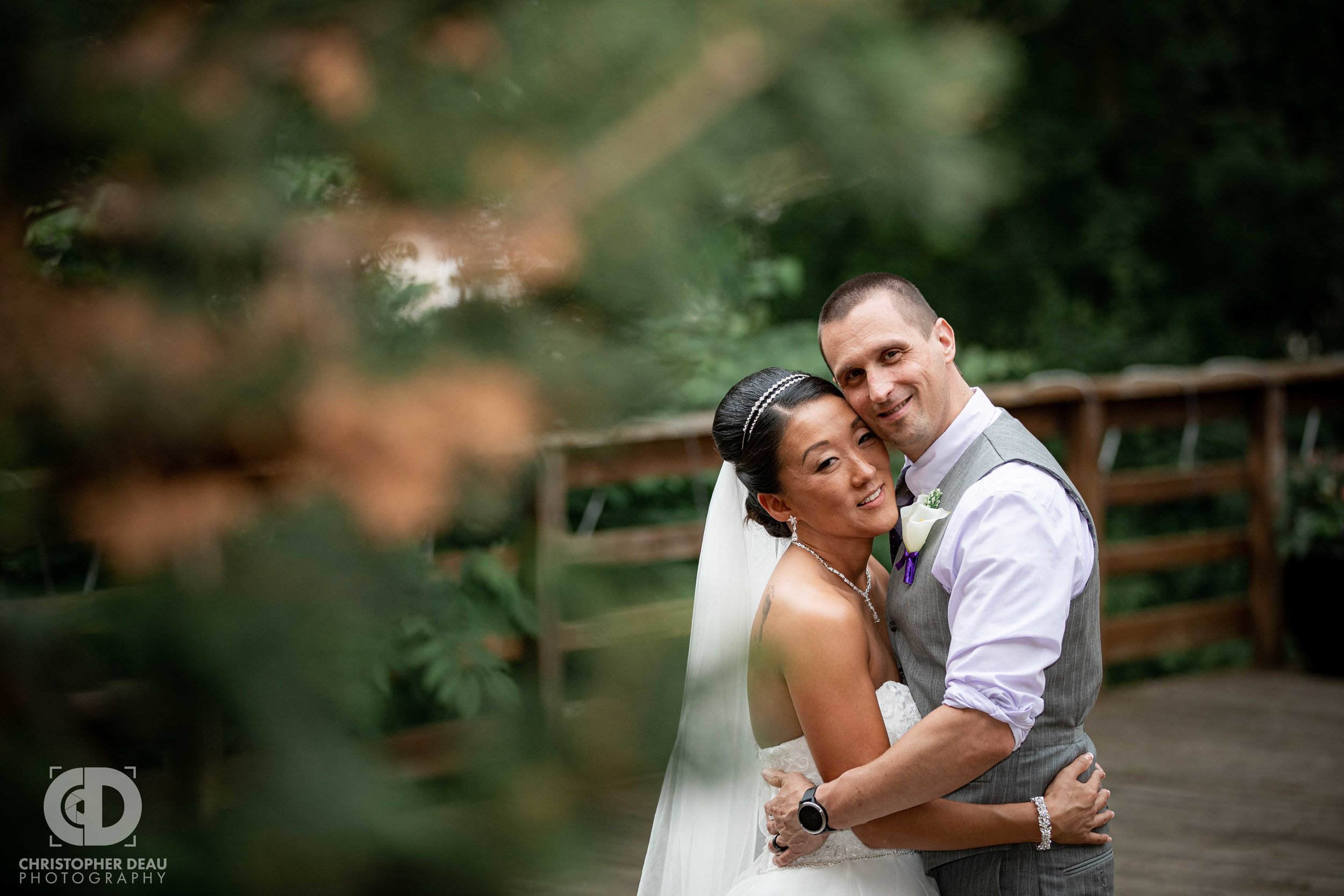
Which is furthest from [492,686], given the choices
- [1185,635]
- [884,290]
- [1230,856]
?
[1185,635]

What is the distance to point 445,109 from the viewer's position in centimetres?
60

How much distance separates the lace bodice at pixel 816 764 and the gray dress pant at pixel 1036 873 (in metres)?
0.13

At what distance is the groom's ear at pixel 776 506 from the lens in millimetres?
2092

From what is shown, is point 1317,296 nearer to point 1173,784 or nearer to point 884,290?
point 1173,784

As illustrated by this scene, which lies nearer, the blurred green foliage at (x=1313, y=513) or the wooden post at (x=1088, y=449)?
the wooden post at (x=1088, y=449)

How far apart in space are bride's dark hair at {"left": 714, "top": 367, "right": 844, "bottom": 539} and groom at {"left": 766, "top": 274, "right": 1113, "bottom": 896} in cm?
7

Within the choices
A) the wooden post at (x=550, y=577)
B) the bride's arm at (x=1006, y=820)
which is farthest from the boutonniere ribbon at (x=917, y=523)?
the wooden post at (x=550, y=577)

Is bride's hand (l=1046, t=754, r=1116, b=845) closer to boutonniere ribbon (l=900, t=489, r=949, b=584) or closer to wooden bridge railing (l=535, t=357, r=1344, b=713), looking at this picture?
boutonniere ribbon (l=900, t=489, r=949, b=584)

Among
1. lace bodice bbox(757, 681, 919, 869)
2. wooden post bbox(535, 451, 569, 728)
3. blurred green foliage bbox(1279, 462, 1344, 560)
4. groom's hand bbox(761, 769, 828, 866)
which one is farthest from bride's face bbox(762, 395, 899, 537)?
blurred green foliage bbox(1279, 462, 1344, 560)

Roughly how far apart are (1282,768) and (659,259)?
14.0ft

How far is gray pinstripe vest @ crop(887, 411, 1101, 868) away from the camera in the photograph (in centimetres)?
185

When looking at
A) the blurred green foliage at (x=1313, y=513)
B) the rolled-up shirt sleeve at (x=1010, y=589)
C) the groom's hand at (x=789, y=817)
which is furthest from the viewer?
the blurred green foliage at (x=1313, y=513)

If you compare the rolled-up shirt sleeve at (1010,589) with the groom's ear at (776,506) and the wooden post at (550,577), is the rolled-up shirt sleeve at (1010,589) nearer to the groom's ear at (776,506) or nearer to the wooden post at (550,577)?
the groom's ear at (776,506)

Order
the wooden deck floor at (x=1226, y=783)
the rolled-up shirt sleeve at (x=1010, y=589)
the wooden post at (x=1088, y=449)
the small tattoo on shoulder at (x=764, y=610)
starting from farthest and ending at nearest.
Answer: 1. the wooden post at (x=1088, y=449)
2. the wooden deck floor at (x=1226, y=783)
3. the rolled-up shirt sleeve at (x=1010, y=589)
4. the small tattoo on shoulder at (x=764, y=610)
